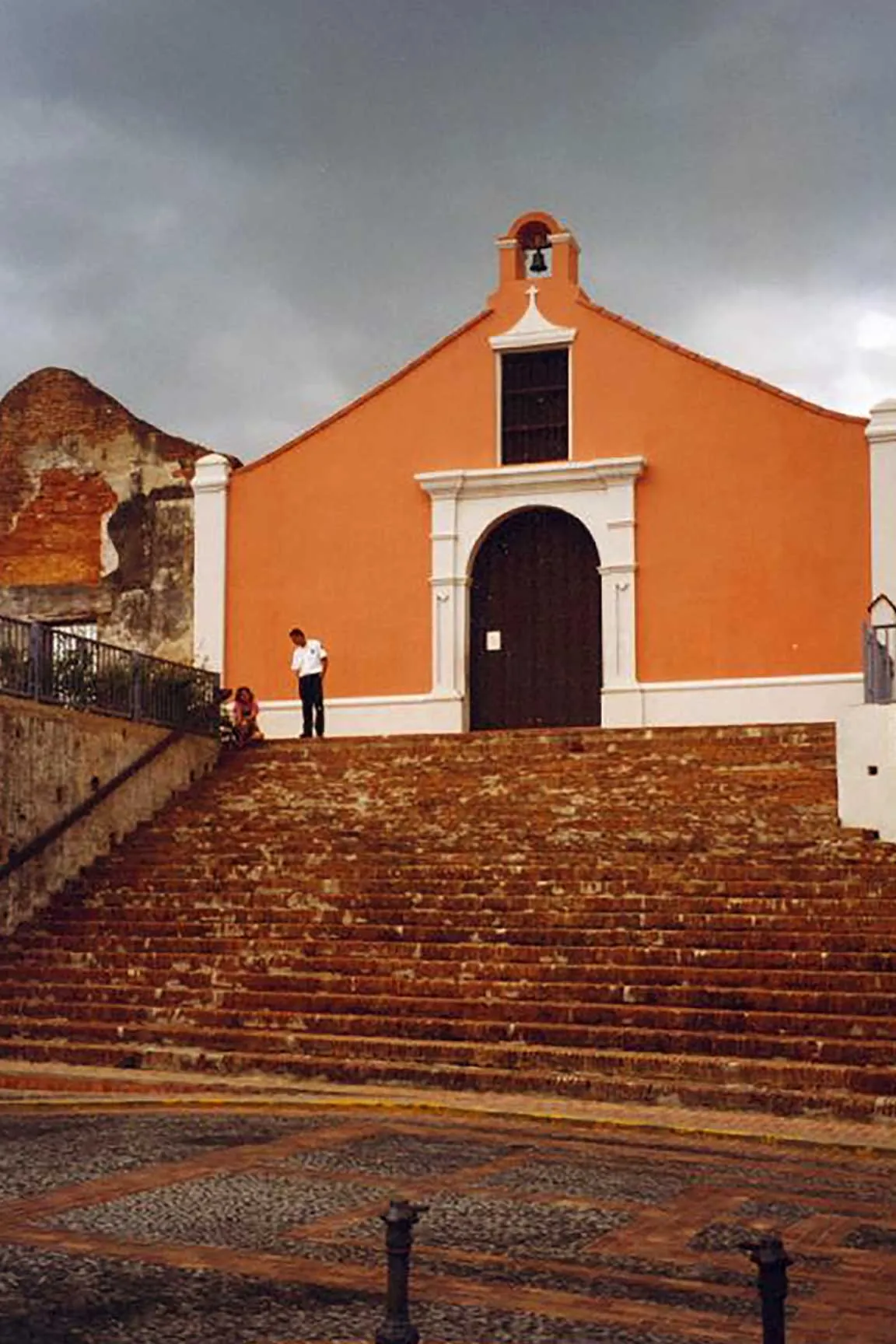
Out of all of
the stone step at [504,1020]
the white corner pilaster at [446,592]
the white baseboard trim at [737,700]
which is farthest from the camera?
the white corner pilaster at [446,592]

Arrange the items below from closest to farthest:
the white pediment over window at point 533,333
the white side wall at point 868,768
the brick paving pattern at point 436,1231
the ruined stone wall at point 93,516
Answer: the brick paving pattern at point 436,1231 < the white side wall at point 868,768 < the white pediment over window at point 533,333 < the ruined stone wall at point 93,516

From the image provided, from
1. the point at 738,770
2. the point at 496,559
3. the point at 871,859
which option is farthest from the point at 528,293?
the point at 871,859

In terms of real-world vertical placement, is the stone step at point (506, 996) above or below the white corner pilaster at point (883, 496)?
below

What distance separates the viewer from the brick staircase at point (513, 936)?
35.1 ft

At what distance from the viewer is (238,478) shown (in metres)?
22.8

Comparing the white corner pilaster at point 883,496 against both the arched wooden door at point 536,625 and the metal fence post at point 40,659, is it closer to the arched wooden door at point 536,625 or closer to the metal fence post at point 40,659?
the arched wooden door at point 536,625

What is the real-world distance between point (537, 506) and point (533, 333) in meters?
2.30

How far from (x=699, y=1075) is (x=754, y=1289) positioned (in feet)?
15.6

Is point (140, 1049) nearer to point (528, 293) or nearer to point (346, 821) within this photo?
point (346, 821)

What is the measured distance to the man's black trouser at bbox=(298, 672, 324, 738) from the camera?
19.5 m

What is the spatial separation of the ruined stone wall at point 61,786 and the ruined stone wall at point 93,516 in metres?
6.04

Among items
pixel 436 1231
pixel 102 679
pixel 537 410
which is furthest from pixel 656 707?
pixel 436 1231

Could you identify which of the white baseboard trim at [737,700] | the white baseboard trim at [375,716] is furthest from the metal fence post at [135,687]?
the white baseboard trim at [737,700]

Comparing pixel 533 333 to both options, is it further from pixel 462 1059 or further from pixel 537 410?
pixel 462 1059
